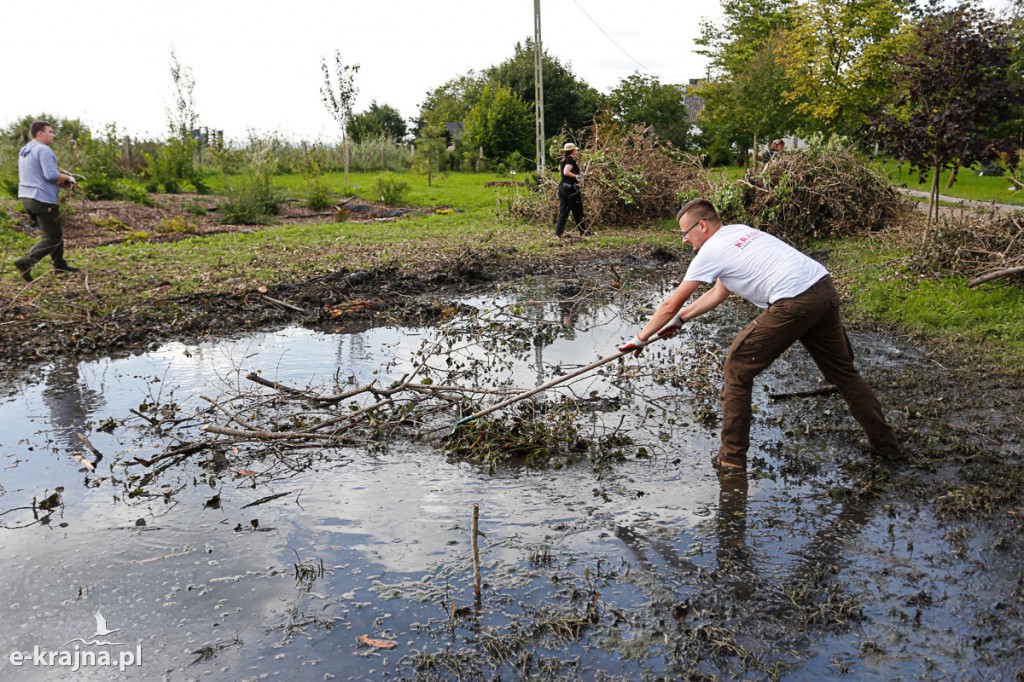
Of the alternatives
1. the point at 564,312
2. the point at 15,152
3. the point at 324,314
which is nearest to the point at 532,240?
the point at 564,312

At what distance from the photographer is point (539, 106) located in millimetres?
27141

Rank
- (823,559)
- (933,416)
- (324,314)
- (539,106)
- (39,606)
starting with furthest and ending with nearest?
(539,106) < (324,314) < (933,416) < (823,559) < (39,606)

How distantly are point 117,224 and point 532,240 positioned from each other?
920cm

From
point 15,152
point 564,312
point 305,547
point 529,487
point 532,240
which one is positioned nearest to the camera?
point 305,547

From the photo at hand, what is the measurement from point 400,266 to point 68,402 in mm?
6586

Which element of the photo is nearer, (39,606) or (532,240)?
(39,606)

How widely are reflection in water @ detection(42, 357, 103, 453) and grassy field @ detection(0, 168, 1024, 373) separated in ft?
5.05

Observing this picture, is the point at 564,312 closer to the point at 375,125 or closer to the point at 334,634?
the point at 334,634

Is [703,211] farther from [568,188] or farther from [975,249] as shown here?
[568,188]

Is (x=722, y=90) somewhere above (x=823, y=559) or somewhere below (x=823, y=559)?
above

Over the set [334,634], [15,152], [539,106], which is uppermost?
[539,106]

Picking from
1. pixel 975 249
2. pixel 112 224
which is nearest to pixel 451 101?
pixel 112 224

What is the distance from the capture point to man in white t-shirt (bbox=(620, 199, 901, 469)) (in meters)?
5.16

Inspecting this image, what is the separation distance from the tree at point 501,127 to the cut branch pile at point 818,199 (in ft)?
77.3
